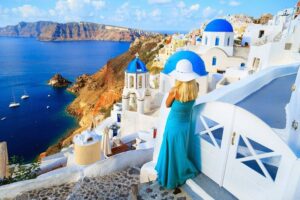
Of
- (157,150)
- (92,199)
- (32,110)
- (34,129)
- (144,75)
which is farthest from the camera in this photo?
(32,110)

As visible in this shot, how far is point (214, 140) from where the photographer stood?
323cm

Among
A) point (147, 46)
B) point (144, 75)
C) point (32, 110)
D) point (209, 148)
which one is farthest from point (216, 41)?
point (147, 46)

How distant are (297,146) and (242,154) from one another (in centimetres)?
75

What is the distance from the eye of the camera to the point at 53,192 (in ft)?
17.3

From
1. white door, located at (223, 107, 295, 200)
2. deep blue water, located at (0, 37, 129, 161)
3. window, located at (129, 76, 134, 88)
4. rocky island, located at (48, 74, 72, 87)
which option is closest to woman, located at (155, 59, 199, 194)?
white door, located at (223, 107, 295, 200)

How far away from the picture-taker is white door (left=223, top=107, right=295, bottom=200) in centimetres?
243

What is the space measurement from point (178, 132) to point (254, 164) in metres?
1.16

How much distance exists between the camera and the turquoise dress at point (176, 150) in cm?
335

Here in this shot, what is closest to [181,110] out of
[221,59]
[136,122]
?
[136,122]

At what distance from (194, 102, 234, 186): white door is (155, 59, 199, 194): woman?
0.66 ft

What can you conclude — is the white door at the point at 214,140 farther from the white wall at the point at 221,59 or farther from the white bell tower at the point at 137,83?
the white wall at the point at 221,59

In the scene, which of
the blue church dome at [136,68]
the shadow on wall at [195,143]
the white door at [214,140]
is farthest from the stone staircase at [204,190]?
the blue church dome at [136,68]

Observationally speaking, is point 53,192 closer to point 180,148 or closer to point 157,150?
point 157,150

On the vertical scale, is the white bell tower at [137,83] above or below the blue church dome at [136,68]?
below
